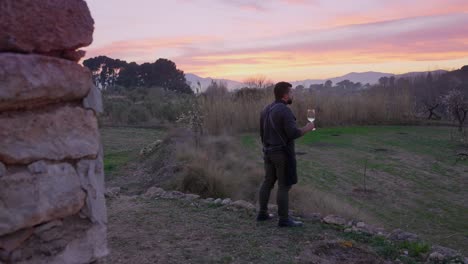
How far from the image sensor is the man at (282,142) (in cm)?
564

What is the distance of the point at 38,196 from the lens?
93.2 inches

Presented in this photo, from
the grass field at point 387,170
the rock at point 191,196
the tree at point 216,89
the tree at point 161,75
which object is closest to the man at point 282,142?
the rock at point 191,196

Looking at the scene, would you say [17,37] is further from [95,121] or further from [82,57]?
[95,121]

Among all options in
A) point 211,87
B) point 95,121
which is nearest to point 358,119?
point 211,87

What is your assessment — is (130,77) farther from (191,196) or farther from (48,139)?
(48,139)

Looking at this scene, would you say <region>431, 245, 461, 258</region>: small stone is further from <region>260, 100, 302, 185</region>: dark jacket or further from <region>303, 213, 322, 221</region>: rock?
<region>260, 100, 302, 185</region>: dark jacket

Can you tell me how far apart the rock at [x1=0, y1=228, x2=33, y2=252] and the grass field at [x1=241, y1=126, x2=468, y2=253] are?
5.55m

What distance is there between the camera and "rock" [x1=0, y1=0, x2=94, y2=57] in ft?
7.64

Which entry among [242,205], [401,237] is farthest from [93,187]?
[242,205]

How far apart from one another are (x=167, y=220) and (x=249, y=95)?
12.6 meters

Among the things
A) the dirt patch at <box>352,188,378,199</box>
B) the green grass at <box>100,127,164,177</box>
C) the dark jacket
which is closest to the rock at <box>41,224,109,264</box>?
the dark jacket

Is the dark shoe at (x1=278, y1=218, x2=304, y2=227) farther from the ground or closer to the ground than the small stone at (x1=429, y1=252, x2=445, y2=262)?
farther from the ground

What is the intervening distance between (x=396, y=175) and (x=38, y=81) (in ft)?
30.8

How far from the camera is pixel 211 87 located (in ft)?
60.0
